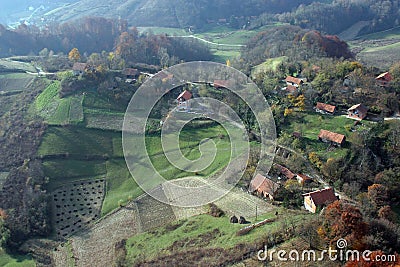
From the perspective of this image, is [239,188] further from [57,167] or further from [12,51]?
[12,51]

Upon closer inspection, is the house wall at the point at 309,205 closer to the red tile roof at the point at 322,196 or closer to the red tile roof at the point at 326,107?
the red tile roof at the point at 322,196

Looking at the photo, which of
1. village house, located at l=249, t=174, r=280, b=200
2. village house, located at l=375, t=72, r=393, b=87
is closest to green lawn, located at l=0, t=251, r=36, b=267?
village house, located at l=249, t=174, r=280, b=200

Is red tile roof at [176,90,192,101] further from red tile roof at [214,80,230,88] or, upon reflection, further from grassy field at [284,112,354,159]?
grassy field at [284,112,354,159]

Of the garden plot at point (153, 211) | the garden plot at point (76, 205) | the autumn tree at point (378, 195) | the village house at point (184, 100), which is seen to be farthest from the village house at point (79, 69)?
the autumn tree at point (378, 195)

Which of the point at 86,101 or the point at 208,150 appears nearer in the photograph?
the point at 208,150

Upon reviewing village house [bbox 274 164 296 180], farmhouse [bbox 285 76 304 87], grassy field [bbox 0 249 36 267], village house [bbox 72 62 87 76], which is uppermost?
village house [bbox 72 62 87 76]

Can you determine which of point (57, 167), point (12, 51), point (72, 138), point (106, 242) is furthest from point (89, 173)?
point (12, 51)

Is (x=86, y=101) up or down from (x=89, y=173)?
up

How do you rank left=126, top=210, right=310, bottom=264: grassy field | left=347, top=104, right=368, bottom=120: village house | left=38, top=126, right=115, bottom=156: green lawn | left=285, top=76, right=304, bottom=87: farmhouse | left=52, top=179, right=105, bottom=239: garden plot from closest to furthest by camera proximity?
left=126, top=210, right=310, bottom=264: grassy field → left=52, top=179, right=105, bottom=239: garden plot → left=347, top=104, right=368, bottom=120: village house → left=38, top=126, right=115, bottom=156: green lawn → left=285, top=76, right=304, bottom=87: farmhouse
